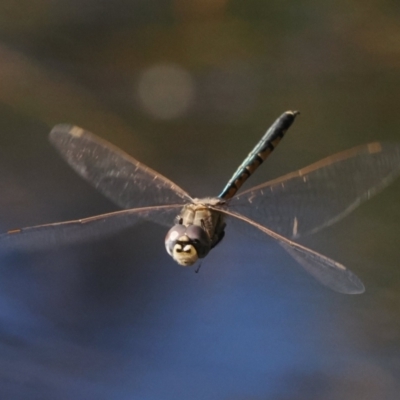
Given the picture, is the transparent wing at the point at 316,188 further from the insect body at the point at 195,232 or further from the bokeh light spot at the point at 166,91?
the bokeh light spot at the point at 166,91

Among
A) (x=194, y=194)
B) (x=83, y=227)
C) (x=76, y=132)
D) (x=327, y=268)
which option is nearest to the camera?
(x=327, y=268)

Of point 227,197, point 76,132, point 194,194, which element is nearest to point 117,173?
point 76,132

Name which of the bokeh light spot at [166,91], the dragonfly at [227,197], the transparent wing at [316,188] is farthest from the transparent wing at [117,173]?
the bokeh light spot at [166,91]

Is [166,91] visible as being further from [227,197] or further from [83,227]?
[83,227]

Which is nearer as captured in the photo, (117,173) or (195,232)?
(195,232)

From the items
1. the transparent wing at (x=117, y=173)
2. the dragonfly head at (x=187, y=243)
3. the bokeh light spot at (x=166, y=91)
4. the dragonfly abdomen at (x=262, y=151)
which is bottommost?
the dragonfly head at (x=187, y=243)

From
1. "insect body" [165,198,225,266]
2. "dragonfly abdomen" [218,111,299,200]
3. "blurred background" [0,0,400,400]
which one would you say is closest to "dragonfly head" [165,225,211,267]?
"insect body" [165,198,225,266]
